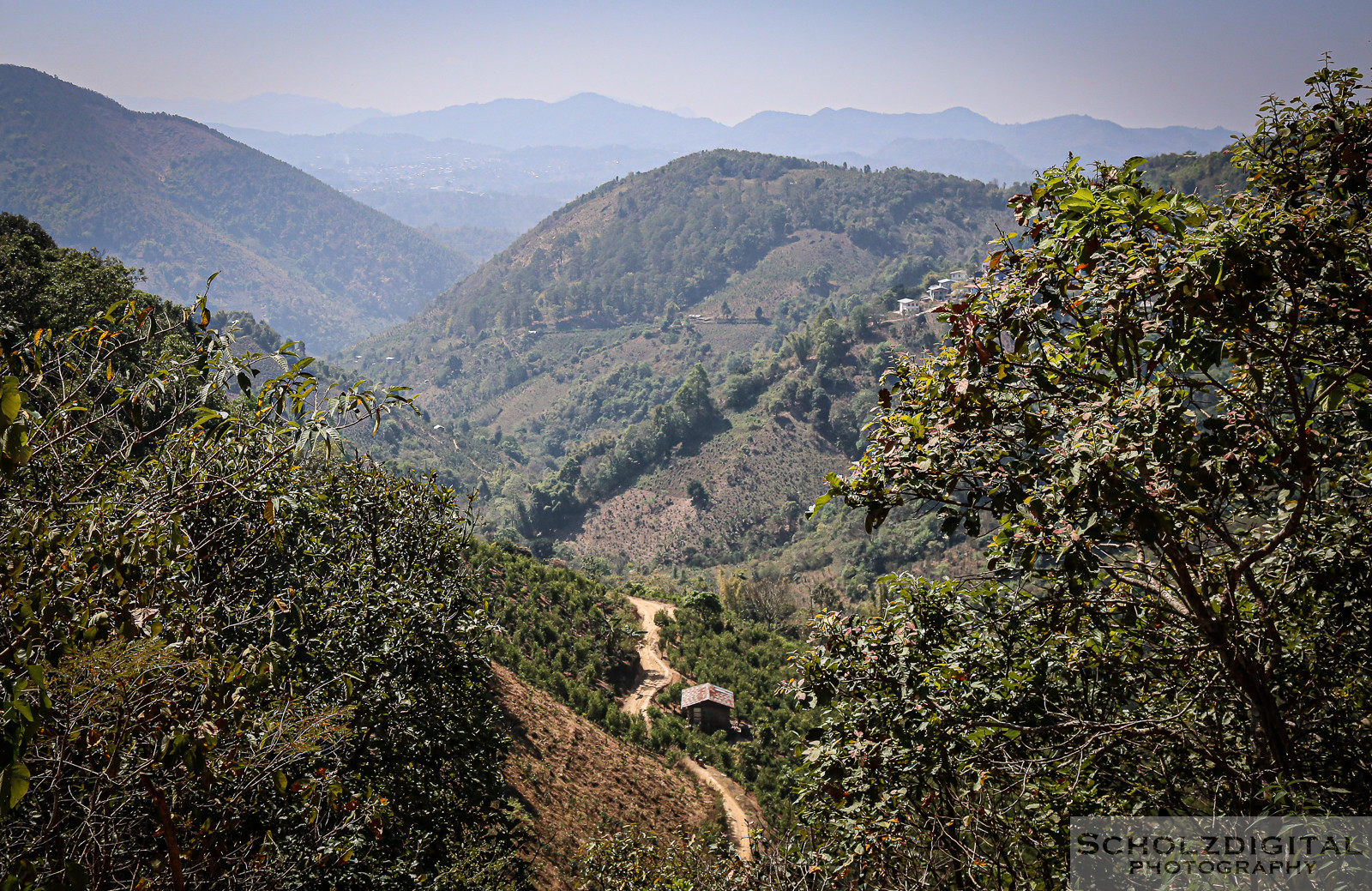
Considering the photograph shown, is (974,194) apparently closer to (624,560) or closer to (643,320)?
(643,320)

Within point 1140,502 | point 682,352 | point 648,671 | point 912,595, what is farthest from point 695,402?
point 1140,502

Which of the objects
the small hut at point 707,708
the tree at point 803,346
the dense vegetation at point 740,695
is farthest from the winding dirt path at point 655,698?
the tree at point 803,346

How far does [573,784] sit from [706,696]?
739 cm

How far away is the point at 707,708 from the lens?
2022 centimetres

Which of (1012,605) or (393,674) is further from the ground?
(1012,605)

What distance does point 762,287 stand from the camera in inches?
5999

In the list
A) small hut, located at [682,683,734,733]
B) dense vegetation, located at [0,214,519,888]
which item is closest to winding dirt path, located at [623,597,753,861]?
small hut, located at [682,683,734,733]

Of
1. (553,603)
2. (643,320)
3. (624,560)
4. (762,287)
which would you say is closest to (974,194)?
(762,287)

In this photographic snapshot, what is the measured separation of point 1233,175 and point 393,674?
106 m

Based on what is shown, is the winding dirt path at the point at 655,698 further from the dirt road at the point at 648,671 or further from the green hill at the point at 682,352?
the green hill at the point at 682,352

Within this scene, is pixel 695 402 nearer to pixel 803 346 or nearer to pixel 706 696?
pixel 803 346

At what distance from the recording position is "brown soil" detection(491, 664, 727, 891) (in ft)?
37.2

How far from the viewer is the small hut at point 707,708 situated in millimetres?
20141

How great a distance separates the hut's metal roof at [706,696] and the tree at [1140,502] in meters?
16.4
